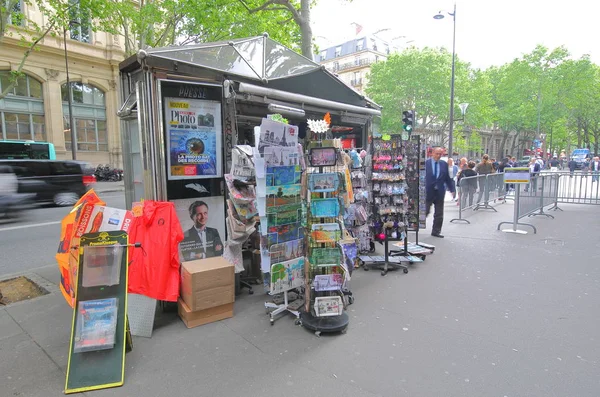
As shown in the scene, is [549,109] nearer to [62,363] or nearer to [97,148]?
[97,148]

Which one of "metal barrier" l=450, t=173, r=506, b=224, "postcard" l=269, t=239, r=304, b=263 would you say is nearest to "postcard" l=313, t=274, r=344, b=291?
"postcard" l=269, t=239, r=304, b=263

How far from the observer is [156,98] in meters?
4.17

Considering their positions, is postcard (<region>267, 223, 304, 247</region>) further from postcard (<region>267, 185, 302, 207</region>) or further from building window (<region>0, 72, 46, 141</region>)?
building window (<region>0, 72, 46, 141</region>)

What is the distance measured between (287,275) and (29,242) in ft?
20.5

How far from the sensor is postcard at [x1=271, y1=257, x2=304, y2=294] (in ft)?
13.1

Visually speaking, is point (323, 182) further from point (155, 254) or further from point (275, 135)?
point (155, 254)

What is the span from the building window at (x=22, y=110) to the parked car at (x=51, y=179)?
47.2 feet

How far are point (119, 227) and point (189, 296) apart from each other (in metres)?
1.01

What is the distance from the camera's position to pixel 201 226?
4.75 meters

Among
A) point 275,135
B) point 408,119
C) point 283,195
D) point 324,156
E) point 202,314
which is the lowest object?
point 202,314

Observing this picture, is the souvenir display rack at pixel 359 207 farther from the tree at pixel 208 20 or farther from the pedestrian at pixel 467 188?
the tree at pixel 208 20

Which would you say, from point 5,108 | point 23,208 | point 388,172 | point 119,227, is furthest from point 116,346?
point 5,108

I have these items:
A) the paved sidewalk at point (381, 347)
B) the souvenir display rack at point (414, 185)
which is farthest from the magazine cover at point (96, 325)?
the souvenir display rack at point (414, 185)

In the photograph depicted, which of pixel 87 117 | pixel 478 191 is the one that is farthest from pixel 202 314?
pixel 87 117
